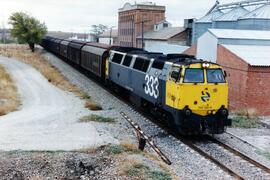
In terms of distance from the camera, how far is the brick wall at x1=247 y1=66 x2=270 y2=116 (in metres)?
23.7

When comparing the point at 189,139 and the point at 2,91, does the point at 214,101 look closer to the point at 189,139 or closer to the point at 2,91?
the point at 189,139

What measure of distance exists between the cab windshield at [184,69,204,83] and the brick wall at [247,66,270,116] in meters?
8.81

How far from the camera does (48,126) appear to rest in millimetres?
18344

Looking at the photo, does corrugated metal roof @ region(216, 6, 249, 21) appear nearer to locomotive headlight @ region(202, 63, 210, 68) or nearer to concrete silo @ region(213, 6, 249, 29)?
concrete silo @ region(213, 6, 249, 29)

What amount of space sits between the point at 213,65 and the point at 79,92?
51.2ft

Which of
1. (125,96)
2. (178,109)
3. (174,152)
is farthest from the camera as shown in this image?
(125,96)

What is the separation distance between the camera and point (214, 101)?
1609 centimetres

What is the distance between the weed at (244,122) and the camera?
19.7 metres

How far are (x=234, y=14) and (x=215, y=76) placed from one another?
36777mm

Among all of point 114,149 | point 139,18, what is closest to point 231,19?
point 114,149

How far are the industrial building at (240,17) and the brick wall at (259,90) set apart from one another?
1936 cm

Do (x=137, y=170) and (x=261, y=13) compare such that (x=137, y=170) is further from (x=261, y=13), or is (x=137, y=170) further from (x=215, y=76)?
(x=261, y=13)

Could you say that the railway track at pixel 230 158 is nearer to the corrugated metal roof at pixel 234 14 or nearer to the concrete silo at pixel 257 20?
the concrete silo at pixel 257 20

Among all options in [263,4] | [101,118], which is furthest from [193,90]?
[263,4]
